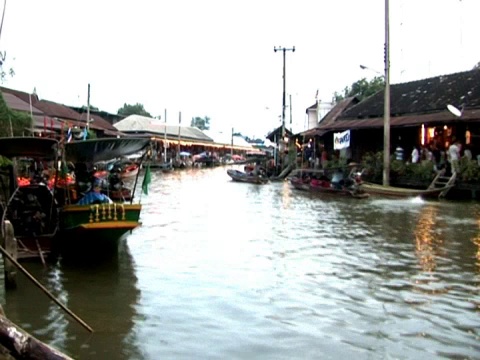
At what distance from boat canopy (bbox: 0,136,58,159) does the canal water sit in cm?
198

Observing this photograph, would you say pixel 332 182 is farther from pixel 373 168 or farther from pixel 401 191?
pixel 401 191

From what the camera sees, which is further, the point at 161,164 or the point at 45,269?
the point at 161,164

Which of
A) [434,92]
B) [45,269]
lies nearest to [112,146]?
[45,269]

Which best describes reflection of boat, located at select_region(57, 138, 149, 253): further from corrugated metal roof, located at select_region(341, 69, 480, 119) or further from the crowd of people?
corrugated metal roof, located at select_region(341, 69, 480, 119)

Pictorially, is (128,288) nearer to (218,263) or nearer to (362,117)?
(218,263)

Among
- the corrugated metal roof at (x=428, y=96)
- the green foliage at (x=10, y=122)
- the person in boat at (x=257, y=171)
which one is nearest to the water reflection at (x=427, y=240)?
the corrugated metal roof at (x=428, y=96)

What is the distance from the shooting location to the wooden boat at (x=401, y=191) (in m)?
22.5

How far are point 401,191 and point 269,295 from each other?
1566 cm

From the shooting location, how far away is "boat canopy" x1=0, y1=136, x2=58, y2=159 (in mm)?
10028

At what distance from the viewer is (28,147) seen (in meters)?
10.5

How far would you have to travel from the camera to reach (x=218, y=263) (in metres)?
10.9

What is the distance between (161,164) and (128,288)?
151ft

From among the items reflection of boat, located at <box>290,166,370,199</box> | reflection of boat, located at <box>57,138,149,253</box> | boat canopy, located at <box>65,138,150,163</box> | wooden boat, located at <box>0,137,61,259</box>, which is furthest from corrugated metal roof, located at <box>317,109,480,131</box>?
wooden boat, located at <box>0,137,61,259</box>

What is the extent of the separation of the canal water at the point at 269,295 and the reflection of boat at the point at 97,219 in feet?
1.47
